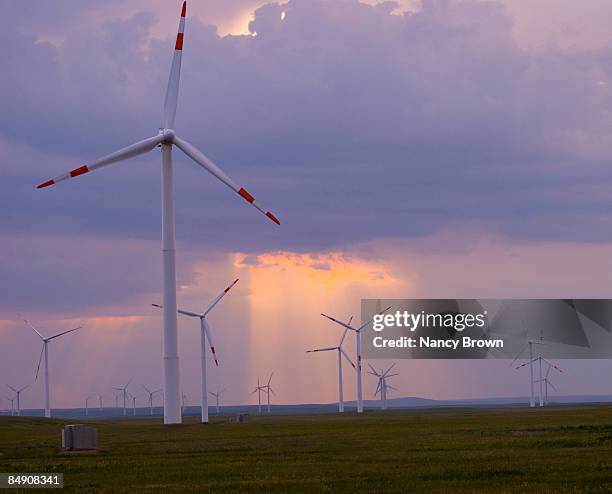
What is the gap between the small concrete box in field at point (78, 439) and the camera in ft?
199

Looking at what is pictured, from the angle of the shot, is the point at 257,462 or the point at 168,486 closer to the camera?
the point at 168,486

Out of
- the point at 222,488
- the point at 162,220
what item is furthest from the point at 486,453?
the point at 162,220

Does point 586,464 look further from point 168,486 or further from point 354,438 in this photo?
point 354,438

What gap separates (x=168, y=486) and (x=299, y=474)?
5858 millimetres

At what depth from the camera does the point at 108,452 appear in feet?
197

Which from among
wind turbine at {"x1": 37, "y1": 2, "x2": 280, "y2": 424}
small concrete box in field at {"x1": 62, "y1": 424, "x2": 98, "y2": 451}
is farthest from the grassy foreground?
wind turbine at {"x1": 37, "y1": 2, "x2": 280, "y2": 424}

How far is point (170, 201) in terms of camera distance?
99.3m

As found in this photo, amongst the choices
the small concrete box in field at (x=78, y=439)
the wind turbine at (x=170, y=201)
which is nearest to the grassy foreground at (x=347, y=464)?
the small concrete box in field at (x=78, y=439)

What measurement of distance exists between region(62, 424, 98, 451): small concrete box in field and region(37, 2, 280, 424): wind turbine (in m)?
32.5

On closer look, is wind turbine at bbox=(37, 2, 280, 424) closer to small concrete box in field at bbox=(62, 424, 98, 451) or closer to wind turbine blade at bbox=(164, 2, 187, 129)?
wind turbine blade at bbox=(164, 2, 187, 129)

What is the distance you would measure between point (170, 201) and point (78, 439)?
135ft

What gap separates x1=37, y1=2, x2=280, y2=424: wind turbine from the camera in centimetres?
9625

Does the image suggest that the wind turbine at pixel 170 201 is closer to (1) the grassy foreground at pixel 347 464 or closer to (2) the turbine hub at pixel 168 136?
(2) the turbine hub at pixel 168 136

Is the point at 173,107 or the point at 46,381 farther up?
the point at 173,107
